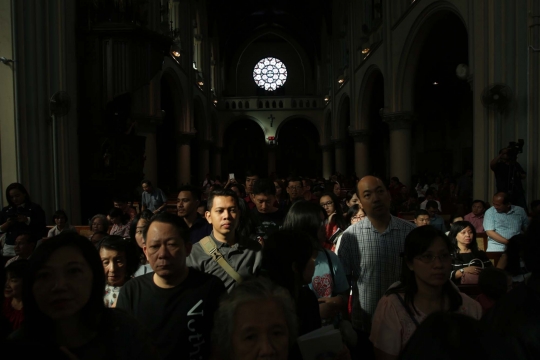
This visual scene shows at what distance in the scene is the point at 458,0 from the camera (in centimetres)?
1002

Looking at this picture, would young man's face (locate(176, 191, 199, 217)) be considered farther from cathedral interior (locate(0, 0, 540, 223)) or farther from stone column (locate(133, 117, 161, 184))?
stone column (locate(133, 117, 161, 184))

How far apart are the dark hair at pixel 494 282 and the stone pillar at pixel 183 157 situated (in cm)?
1673

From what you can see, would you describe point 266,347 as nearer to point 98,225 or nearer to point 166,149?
point 98,225

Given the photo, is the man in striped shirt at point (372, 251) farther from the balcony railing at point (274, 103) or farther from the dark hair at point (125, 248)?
the balcony railing at point (274, 103)

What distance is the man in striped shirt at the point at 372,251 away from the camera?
10.7ft

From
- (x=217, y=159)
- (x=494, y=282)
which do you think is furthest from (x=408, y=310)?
(x=217, y=159)

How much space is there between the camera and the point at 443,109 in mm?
23609

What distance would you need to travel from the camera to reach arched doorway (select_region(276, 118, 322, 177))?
36.1 m

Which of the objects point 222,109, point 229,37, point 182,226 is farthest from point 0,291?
point 229,37

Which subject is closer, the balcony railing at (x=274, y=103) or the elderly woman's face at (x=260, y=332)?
the elderly woman's face at (x=260, y=332)

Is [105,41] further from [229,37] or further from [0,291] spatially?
[229,37]

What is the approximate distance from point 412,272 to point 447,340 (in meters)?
1.34

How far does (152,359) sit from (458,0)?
1064cm

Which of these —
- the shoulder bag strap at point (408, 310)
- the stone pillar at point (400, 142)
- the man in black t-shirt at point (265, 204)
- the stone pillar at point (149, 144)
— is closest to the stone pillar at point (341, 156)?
the stone pillar at point (400, 142)
